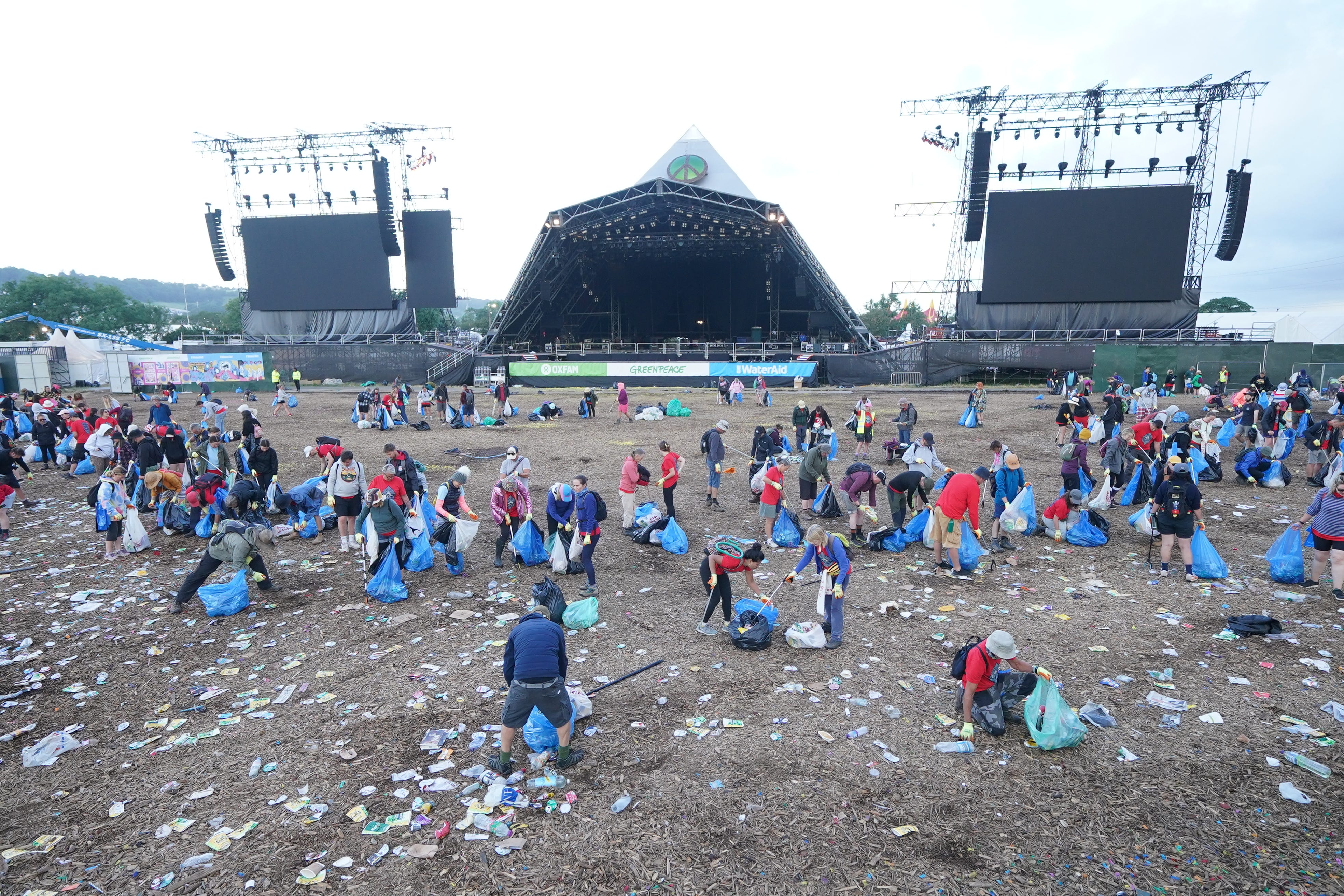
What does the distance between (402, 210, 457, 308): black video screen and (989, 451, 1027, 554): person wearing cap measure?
35.3 meters

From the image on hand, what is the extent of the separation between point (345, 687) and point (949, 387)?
34.1 meters

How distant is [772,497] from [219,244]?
44759mm

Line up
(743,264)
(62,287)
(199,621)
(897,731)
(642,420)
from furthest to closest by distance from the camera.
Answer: (62,287)
(743,264)
(642,420)
(199,621)
(897,731)

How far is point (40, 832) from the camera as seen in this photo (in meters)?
4.41

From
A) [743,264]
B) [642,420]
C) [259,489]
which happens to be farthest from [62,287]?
[259,489]

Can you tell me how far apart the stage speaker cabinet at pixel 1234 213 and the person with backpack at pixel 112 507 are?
46506mm

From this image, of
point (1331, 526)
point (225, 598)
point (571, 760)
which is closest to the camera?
point (571, 760)

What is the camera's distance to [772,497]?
9.84 meters

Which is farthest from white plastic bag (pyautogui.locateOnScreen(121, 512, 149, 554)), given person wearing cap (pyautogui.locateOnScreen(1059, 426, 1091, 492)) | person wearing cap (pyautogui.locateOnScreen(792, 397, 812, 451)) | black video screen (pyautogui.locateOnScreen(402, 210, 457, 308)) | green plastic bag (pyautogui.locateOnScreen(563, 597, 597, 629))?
black video screen (pyautogui.locateOnScreen(402, 210, 457, 308))

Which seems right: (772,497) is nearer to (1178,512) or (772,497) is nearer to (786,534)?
(786,534)

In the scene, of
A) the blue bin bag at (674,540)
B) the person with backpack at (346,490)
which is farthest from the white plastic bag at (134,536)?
the blue bin bag at (674,540)

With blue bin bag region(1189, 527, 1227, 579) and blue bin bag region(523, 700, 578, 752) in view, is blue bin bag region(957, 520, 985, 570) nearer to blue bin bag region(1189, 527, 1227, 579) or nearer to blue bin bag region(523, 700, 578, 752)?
blue bin bag region(1189, 527, 1227, 579)

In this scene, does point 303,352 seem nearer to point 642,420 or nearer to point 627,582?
point 642,420

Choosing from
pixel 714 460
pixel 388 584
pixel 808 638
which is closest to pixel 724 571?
pixel 808 638
